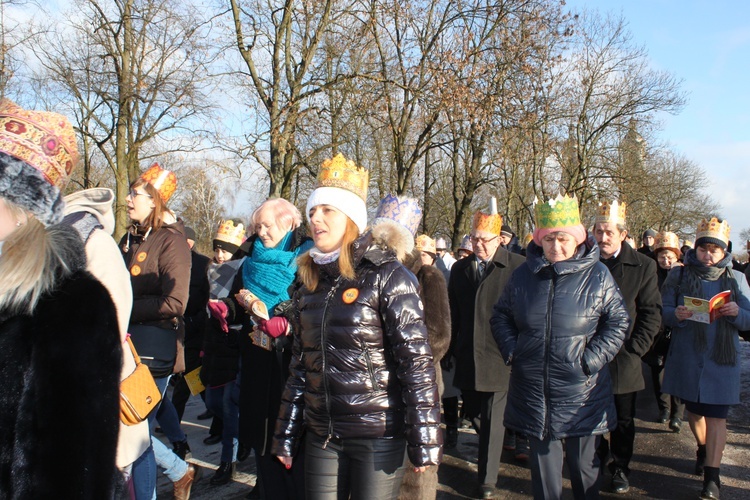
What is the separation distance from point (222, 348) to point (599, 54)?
979 inches

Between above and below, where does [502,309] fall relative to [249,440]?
above

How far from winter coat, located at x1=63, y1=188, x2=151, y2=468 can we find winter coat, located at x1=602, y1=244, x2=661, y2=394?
364 cm

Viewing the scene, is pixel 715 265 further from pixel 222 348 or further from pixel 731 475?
pixel 222 348

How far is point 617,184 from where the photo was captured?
25781 mm

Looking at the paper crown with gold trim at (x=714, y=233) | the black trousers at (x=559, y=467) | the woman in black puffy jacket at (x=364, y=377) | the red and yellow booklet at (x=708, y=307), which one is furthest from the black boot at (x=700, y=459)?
the woman in black puffy jacket at (x=364, y=377)

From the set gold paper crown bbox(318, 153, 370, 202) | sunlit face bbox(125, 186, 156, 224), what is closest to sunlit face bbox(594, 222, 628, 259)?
gold paper crown bbox(318, 153, 370, 202)

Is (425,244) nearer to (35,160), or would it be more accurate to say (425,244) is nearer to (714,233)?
(714,233)

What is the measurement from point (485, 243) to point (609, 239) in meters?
1.04

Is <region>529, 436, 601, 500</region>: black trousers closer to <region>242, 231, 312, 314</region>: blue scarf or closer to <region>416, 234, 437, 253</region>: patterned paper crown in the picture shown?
<region>242, 231, 312, 314</region>: blue scarf

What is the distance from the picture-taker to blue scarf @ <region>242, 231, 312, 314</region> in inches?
152

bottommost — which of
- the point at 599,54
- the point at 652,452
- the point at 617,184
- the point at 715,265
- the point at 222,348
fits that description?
the point at 652,452

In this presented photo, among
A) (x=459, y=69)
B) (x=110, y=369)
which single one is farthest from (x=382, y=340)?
(x=459, y=69)

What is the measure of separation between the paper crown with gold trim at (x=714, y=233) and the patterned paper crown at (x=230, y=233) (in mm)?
4351

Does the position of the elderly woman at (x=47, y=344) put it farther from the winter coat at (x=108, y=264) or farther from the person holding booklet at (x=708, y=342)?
the person holding booklet at (x=708, y=342)
